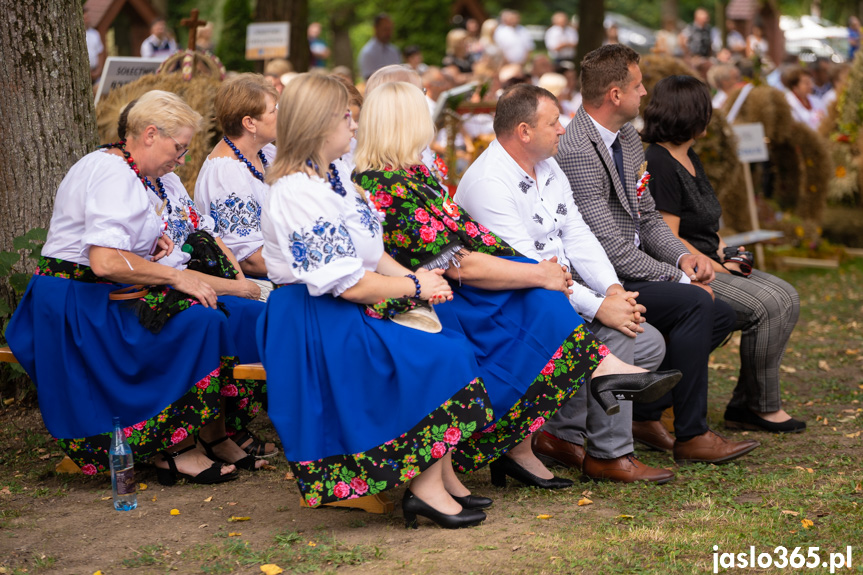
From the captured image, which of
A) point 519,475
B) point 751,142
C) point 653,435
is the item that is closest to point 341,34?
point 751,142

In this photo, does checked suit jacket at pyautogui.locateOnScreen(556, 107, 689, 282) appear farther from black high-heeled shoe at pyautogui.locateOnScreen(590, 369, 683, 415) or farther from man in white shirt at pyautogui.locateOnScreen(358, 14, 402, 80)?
man in white shirt at pyautogui.locateOnScreen(358, 14, 402, 80)

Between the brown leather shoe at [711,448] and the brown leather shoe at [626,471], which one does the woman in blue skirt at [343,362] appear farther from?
the brown leather shoe at [711,448]

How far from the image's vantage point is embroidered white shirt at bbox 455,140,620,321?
439 centimetres

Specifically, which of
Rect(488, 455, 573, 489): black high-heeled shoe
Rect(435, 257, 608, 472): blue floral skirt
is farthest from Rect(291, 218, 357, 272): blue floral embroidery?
Rect(488, 455, 573, 489): black high-heeled shoe

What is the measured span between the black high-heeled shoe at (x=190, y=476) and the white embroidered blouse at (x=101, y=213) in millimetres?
918

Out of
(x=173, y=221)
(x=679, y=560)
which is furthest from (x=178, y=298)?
(x=679, y=560)

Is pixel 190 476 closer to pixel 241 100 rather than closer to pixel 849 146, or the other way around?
pixel 241 100

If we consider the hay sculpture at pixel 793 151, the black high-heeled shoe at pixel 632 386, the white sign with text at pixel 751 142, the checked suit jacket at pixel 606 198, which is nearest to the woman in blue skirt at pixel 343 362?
the black high-heeled shoe at pixel 632 386

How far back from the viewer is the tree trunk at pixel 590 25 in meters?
13.9

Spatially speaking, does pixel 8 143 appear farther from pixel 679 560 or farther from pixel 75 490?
pixel 679 560

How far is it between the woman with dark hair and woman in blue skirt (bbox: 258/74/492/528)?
2.10 metres

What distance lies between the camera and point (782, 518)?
3.83 m

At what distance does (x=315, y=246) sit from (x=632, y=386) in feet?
4.69

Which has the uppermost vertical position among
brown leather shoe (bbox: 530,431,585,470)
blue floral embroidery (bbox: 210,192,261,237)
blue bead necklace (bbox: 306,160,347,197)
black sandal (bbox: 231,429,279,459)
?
blue bead necklace (bbox: 306,160,347,197)
